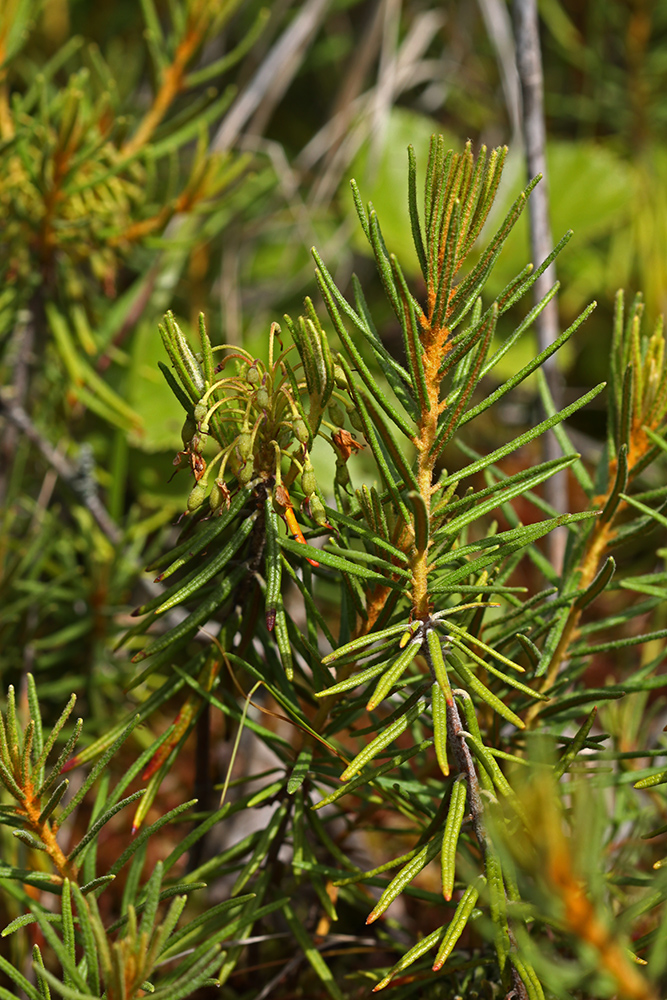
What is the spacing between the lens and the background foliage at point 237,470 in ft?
1.42

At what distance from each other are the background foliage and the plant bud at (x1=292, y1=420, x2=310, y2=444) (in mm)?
71

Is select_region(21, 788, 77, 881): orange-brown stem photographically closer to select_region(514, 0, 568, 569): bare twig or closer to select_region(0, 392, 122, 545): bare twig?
select_region(0, 392, 122, 545): bare twig

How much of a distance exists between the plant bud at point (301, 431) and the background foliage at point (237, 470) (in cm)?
7

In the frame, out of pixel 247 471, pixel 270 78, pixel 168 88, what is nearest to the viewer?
pixel 247 471

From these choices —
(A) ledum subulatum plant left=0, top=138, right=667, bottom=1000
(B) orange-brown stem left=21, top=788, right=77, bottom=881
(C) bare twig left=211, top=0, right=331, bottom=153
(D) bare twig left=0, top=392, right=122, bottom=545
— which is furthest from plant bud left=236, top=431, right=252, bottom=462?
(C) bare twig left=211, top=0, right=331, bottom=153

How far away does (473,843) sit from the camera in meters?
0.46

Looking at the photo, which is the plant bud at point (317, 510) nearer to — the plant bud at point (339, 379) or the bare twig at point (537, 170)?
the plant bud at point (339, 379)

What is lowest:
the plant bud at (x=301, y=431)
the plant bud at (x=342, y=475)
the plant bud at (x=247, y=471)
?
the plant bud at (x=342, y=475)

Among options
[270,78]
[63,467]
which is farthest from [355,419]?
[270,78]

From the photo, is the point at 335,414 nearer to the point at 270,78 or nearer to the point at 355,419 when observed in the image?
the point at 355,419

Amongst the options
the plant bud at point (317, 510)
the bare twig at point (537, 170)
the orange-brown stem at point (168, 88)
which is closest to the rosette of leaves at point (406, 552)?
the plant bud at point (317, 510)

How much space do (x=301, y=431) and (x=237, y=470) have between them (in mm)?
51

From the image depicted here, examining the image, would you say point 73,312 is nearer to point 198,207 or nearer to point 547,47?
point 198,207

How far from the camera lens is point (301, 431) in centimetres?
38
